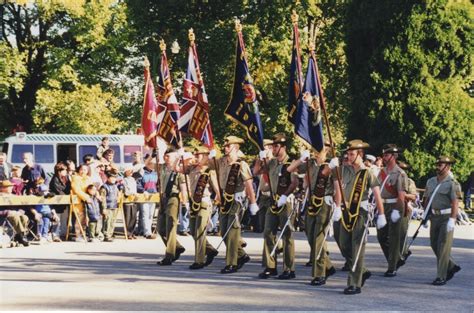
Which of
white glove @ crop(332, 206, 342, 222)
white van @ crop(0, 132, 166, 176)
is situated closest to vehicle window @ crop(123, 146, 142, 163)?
white van @ crop(0, 132, 166, 176)

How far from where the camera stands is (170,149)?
16234 mm

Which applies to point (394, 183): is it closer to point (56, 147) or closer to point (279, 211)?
point (279, 211)

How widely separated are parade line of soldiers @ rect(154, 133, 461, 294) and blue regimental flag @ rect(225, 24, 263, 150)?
455 mm

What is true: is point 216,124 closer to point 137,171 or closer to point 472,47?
point 472,47

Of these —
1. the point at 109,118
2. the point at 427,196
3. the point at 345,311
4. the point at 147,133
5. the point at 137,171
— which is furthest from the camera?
the point at 109,118

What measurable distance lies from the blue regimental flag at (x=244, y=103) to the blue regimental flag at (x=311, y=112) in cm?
134

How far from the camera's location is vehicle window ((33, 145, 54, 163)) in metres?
31.9

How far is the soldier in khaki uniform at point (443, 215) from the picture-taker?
1275 centimetres

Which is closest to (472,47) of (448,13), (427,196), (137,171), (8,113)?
(448,13)

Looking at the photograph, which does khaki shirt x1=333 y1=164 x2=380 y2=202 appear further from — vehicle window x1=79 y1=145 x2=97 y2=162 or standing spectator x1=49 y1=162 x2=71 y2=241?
vehicle window x1=79 y1=145 x2=97 y2=162

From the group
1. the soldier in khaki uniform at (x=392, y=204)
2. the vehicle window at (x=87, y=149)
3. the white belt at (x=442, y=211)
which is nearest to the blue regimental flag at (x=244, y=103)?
the soldier in khaki uniform at (x=392, y=204)

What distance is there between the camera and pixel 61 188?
19.4 m

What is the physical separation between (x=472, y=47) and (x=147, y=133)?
42.7 feet

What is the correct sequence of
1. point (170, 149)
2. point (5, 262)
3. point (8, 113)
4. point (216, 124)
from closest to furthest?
point (5, 262) < point (170, 149) < point (216, 124) < point (8, 113)
